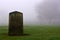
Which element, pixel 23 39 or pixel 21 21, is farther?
pixel 21 21

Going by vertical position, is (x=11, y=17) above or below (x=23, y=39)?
above

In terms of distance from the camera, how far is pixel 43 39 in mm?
12156

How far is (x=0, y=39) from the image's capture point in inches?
476

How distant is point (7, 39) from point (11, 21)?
2.20m

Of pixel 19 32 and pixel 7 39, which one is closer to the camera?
pixel 7 39

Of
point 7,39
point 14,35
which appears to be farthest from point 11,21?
point 7,39

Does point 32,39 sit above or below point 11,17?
below

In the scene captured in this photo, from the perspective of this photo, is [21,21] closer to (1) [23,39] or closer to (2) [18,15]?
(2) [18,15]

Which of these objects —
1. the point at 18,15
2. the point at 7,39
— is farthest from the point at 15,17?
the point at 7,39

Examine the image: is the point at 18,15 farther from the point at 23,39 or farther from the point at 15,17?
the point at 23,39

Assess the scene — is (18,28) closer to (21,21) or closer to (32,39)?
(21,21)

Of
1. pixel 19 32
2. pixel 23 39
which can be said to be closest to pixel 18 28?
pixel 19 32

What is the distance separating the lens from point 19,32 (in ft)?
45.7

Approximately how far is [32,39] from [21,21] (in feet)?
8.23
